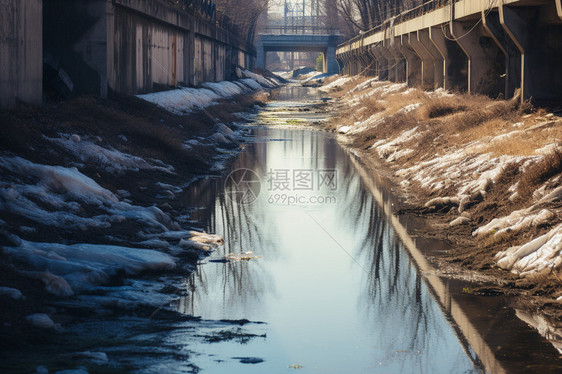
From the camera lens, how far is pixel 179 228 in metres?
11.0

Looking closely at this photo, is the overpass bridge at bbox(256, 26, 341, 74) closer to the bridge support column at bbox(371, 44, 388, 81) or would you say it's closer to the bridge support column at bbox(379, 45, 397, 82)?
the bridge support column at bbox(371, 44, 388, 81)

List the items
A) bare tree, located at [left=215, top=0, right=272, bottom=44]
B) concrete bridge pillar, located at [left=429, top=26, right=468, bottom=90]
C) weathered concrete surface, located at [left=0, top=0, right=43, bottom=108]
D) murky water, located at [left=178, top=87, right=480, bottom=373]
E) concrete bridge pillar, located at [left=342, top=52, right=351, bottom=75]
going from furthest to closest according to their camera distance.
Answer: concrete bridge pillar, located at [left=342, top=52, right=351, bottom=75]
bare tree, located at [left=215, top=0, right=272, bottom=44]
concrete bridge pillar, located at [left=429, top=26, right=468, bottom=90]
weathered concrete surface, located at [left=0, top=0, right=43, bottom=108]
murky water, located at [left=178, top=87, right=480, bottom=373]

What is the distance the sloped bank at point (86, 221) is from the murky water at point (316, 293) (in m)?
0.60

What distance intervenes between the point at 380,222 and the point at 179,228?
312 cm

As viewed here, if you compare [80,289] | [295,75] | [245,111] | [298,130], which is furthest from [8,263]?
[295,75]

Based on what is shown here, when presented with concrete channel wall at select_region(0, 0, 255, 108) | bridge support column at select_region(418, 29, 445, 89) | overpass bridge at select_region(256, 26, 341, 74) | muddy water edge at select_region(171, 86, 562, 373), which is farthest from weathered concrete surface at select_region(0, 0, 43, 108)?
overpass bridge at select_region(256, 26, 341, 74)

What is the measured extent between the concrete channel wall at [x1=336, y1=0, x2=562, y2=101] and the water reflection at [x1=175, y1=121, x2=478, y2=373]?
8.71m

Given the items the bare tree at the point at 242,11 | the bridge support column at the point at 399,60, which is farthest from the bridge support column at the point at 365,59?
the bridge support column at the point at 399,60

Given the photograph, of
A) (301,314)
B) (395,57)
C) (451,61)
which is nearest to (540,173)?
(301,314)

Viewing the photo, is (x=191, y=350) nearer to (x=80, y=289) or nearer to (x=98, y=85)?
(x=80, y=289)

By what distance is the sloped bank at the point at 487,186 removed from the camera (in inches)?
333

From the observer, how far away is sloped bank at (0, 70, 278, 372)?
6.99 m

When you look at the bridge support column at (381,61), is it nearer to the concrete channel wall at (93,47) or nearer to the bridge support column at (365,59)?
the bridge support column at (365,59)

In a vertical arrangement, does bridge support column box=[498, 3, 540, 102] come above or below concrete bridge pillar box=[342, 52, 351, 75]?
below
